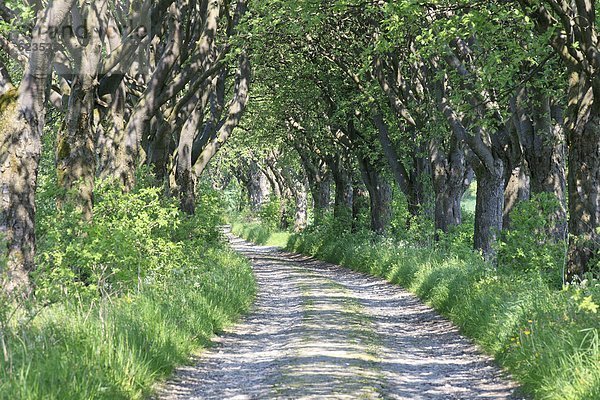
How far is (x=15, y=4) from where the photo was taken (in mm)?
15773

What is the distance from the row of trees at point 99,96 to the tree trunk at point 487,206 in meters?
6.51

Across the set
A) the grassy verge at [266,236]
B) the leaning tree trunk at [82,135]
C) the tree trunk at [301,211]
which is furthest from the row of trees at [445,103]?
the tree trunk at [301,211]

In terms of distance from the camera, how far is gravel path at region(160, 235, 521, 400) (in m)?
8.99

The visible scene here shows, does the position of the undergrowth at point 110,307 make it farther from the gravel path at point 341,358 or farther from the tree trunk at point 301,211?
the tree trunk at point 301,211

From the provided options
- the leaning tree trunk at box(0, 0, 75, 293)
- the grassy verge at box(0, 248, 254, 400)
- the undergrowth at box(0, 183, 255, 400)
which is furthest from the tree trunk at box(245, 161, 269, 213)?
the leaning tree trunk at box(0, 0, 75, 293)

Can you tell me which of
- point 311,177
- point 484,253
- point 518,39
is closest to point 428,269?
point 484,253

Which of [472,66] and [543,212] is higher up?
[472,66]

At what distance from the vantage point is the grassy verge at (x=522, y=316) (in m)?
7.84

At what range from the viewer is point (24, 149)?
34.9 feet

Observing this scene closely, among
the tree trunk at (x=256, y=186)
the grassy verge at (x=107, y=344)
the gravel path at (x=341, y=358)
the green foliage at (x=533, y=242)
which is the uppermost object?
the tree trunk at (x=256, y=186)

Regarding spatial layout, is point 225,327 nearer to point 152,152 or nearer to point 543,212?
point 543,212

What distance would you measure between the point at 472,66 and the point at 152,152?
8560 millimetres

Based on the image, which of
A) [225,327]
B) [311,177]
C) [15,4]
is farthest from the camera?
[311,177]

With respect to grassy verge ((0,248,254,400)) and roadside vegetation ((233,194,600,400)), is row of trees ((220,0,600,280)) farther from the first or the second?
grassy verge ((0,248,254,400))
